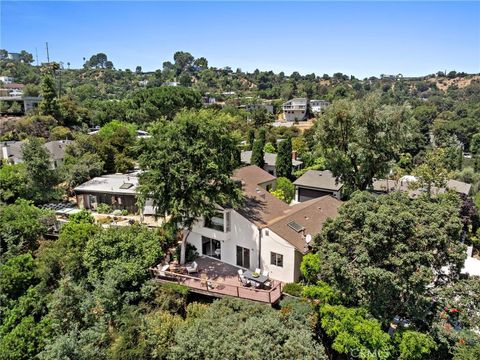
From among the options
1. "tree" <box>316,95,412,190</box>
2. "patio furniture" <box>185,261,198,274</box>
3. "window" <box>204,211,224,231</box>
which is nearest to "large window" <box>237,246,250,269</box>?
"window" <box>204,211,224,231</box>

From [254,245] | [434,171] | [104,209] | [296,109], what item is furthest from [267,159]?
[296,109]

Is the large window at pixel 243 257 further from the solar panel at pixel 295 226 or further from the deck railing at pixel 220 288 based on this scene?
the solar panel at pixel 295 226

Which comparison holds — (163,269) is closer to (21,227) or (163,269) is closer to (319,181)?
(21,227)

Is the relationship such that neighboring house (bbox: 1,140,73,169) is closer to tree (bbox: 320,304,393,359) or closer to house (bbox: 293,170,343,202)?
house (bbox: 293,170,343,202)

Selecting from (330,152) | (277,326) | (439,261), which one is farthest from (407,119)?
(277,326)

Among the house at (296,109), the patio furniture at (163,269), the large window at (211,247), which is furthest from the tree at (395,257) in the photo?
the house at (296,109)

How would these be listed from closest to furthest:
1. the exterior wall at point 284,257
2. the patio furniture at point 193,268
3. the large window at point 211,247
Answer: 1. the exterior wall at point 284,257
2. the patio furniture at point 193,268
3. the large window at point 211,247
